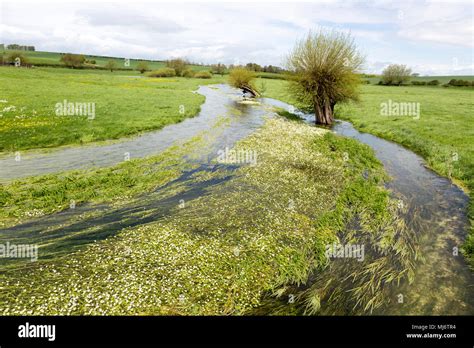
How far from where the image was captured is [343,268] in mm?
12469

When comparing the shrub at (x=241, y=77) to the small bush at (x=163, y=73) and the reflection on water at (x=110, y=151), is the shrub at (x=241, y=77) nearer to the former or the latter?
the reflection on water at (x=110, y=151)

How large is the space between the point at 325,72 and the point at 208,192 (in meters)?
35.0

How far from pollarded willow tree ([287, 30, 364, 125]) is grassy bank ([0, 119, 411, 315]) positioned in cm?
2817

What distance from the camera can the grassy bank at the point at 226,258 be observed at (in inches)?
383

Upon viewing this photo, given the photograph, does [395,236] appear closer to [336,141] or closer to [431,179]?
[431,179]

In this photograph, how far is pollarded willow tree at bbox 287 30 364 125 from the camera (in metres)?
43.0

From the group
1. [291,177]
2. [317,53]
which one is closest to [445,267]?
[291,177]

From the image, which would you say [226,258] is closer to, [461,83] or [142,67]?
[461,83]

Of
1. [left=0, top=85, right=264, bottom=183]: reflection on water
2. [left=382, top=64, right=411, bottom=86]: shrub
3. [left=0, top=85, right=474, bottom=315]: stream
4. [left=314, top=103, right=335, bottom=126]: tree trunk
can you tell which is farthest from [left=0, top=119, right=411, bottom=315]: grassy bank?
[left=382, top=64, right=411, bottom=86]: shrub

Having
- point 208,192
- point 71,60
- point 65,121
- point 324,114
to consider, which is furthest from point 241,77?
point 71,60

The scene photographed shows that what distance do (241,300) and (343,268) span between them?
533 centimetres

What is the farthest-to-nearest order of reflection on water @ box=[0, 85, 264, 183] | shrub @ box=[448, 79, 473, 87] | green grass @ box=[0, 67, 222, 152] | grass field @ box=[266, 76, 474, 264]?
shrub @ box=[448, 79, 473, 87], green grass @ box=[0, 67, 222, 152], grass field @ box=[266, 76, 474, 264], reflection on water @ box=[0, 85, 264, 183]

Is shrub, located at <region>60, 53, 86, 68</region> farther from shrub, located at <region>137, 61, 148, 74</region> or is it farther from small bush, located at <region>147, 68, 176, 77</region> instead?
small bush, located at <region>147, 68, 176, 77</region>

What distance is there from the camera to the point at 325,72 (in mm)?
44062
